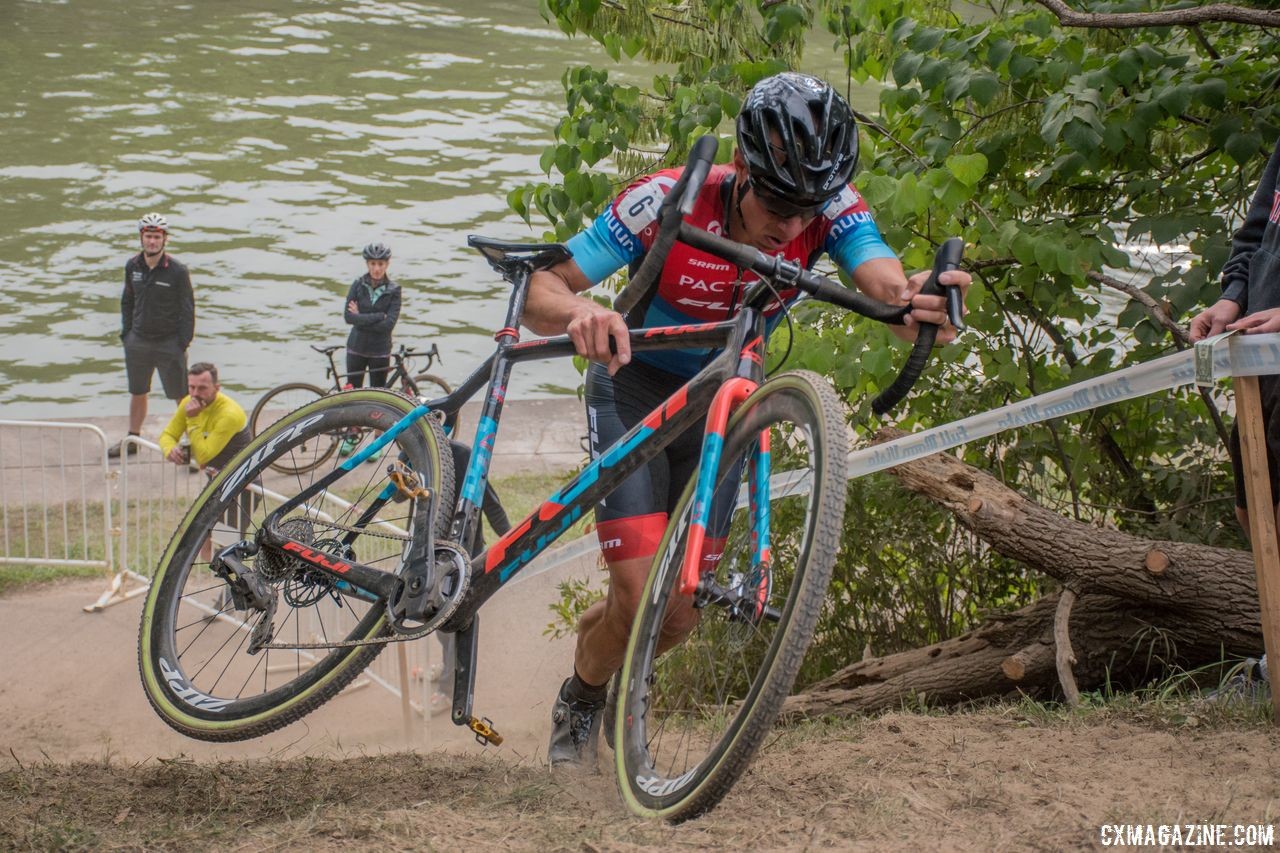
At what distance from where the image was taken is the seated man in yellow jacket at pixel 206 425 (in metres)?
9.25

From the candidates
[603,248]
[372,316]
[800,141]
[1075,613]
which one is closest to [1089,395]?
[1075,613]

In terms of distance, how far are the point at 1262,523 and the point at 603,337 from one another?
215 cm

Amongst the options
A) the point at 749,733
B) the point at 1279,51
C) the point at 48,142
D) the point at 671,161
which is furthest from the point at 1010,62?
the point at 48,142

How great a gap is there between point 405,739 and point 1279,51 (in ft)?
19.0

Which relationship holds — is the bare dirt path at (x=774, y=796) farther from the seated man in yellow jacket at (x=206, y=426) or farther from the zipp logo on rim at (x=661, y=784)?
the seated man in yellow jacket at (x=206, y=426)

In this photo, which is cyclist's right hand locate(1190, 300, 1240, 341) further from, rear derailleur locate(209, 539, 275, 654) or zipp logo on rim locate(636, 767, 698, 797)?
rear derailleur locate(209, 539, 275, 654)

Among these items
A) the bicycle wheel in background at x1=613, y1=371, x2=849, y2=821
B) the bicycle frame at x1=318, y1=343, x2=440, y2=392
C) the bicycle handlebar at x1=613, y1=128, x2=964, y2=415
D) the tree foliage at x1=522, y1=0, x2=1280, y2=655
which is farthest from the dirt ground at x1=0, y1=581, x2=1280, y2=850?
the bicycle frame at x1=318, y1=343, x2=440, y2=392

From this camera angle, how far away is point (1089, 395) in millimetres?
4699

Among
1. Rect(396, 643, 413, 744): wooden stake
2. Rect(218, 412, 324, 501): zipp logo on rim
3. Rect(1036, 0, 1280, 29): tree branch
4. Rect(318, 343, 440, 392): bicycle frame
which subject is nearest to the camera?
Rect(218, 412, 324, 501): zipp logo on rim

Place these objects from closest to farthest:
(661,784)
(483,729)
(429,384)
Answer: (661,784), (483,729), (429,384)

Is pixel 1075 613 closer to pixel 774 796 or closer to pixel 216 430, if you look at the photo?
pixel 774 796

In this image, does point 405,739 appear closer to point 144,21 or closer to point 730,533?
point 730,533

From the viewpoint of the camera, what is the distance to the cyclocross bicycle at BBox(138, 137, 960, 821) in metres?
3.04

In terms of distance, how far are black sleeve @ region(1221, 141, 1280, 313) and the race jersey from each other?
1.24 meters
